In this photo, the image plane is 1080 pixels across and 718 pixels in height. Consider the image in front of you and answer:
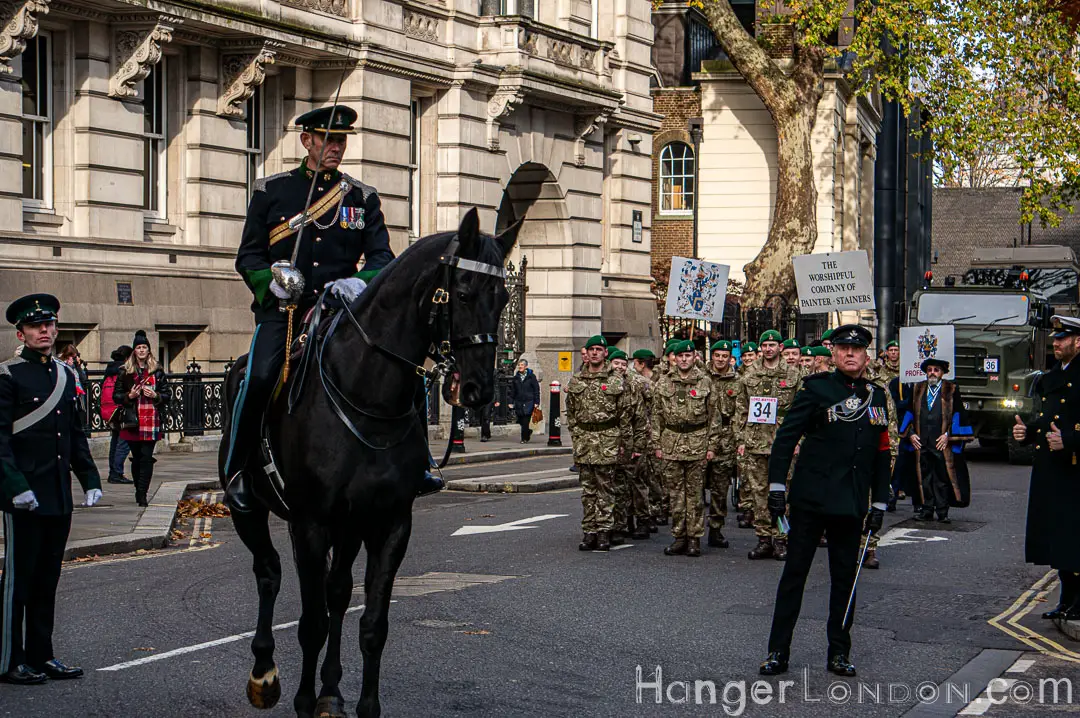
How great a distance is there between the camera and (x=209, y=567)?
12750 millimetres

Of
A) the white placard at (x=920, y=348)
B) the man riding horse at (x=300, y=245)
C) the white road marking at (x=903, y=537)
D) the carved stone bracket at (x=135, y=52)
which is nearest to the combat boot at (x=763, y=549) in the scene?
the white road marking at (x=903, y=537)

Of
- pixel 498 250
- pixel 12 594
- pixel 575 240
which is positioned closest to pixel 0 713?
pixel 12 594

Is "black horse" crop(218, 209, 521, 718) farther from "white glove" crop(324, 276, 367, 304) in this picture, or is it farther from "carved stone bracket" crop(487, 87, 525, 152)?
"carved stone bracket" crop(487, 87, 525, 152)

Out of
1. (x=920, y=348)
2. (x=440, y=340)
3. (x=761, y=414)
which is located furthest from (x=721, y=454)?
(x=440, y=340)

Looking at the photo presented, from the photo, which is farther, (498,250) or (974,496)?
(974,496)

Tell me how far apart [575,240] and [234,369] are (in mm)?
26350

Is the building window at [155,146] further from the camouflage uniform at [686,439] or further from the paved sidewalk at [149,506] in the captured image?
the camouflage uniform at [686,439]

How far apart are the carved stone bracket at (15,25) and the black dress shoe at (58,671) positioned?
14.3 metres

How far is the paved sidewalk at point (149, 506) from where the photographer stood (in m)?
14.0

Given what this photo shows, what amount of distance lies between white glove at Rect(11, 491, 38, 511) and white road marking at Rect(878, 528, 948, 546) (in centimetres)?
954

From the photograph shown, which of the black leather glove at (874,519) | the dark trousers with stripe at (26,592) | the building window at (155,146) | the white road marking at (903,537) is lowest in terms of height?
the white road marking at (903,537)

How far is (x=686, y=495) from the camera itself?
46.0 ft

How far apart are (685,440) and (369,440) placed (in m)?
7.64

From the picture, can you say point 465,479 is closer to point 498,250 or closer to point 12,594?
point 12,594
